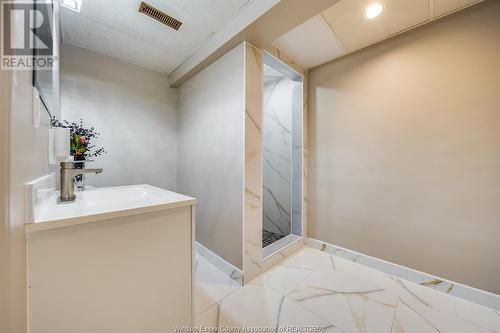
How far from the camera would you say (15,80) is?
0.57m

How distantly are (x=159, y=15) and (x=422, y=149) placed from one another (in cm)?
251

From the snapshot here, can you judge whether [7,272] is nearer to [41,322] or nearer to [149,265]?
[41,322]

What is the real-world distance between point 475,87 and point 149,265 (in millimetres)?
2470

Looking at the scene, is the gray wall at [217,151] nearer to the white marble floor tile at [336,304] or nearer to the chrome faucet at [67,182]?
the white marble floor tile at [336,304]

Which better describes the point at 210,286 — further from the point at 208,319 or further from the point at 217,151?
the point at 217,151

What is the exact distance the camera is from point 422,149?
1.64 metres

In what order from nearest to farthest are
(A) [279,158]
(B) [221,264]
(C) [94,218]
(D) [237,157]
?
(C) [94,218], (D) [237,157], (B) [221,264], (A) [279,158]

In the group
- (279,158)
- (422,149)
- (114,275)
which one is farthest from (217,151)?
(422,149)

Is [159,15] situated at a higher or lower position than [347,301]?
higher

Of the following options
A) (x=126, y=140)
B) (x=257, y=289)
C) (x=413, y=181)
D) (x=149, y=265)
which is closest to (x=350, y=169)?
(x=413, y=181)

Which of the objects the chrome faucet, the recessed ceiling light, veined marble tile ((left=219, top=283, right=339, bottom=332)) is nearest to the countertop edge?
the chrome faucet

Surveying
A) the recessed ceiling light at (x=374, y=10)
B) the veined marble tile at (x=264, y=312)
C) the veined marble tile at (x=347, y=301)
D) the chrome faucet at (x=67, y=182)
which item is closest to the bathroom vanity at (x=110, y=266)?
the chrome faucet at (x=67, y=182)

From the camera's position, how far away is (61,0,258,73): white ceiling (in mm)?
1531

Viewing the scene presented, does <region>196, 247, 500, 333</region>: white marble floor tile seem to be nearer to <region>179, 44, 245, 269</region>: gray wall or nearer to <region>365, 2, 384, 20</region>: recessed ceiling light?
<region>179, 44, 245, 269</region>: gray wall
